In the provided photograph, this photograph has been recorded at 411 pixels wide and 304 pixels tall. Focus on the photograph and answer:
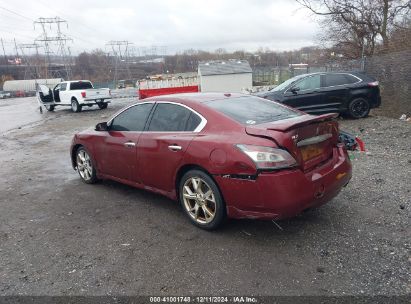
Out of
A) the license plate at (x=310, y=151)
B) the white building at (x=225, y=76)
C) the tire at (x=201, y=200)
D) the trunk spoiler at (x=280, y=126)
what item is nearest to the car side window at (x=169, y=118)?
the tire at (x=201, y=200)

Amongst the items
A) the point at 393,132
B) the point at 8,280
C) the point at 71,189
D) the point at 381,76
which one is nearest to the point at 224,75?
the point at 381,76

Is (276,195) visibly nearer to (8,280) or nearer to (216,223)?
(216,223)

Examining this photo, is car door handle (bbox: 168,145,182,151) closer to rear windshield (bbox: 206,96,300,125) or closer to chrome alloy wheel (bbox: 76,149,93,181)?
rear windshield (bbox: 206,96,300,125)

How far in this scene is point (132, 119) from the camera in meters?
5.17

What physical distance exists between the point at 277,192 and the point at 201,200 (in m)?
0.98

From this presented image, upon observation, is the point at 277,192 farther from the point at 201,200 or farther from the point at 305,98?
the point at 305,98

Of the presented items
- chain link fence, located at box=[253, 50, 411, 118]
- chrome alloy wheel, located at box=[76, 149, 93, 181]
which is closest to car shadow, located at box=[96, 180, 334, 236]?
chrome alloy wheel, located at box=[76, 149, 93, 181]

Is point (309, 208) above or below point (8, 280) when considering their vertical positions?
above

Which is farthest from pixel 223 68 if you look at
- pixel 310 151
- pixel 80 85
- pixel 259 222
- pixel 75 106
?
pixel 310 151

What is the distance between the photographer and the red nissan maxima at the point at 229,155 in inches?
138

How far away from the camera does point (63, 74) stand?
343ft

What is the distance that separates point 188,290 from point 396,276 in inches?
69.7

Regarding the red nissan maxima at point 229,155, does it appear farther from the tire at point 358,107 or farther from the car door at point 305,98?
the tire at point 358,107

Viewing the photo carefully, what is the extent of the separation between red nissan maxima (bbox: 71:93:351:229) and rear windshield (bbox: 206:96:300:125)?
1 centimetres
